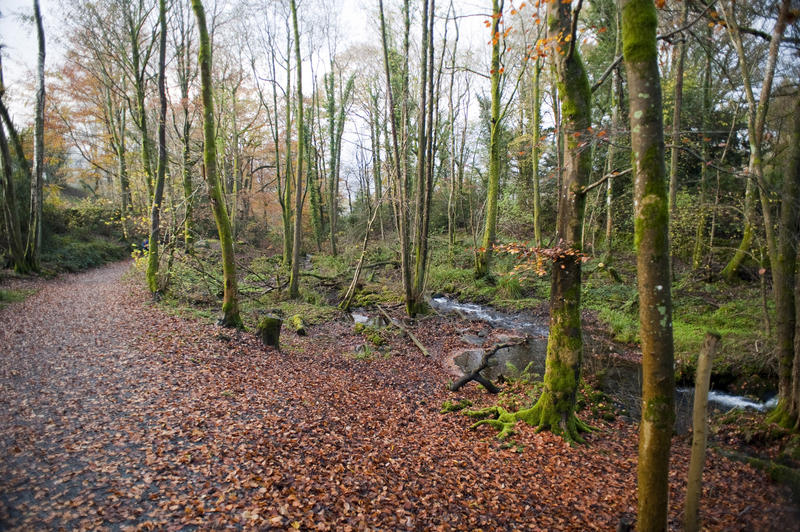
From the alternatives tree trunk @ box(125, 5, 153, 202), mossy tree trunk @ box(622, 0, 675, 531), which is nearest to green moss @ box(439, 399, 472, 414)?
mossy tree trunk @ box(622, 0, 675, 531)

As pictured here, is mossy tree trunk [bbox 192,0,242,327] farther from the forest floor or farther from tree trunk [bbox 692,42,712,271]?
tree trunk [bbox 692,42,712,271]

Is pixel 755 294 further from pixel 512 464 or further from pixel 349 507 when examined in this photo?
pixel 349 507

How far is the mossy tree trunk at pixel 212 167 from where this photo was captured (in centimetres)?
Result: 921

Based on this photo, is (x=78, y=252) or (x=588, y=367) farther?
(x=78, y=252)

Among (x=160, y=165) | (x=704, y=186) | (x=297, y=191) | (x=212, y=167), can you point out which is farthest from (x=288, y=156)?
(x=704, y=186)

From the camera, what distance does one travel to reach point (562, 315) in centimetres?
584

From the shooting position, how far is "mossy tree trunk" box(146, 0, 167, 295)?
1211 cm

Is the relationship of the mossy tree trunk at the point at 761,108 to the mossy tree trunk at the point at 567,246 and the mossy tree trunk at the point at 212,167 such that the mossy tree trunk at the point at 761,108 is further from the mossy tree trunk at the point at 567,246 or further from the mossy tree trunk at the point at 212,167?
the mossy tree trunk at the point at 212,167

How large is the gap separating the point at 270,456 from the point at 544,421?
164 inches

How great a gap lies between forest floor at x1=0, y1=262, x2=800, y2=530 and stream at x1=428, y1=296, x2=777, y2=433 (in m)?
1.35

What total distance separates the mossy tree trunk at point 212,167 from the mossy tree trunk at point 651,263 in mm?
8982

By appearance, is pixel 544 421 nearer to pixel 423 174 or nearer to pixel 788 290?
pixel 788 290

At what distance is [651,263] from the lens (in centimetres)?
328

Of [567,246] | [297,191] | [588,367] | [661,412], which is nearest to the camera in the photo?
[661,412]
